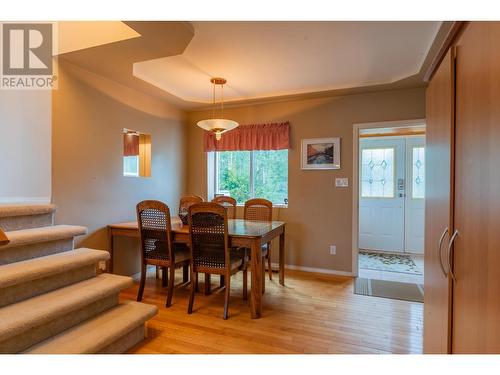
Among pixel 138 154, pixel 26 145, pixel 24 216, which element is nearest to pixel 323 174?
pixel 138 154

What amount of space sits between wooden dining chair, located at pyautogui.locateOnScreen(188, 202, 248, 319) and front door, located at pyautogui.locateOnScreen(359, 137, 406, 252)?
3343mm

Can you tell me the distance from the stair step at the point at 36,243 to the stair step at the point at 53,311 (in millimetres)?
358

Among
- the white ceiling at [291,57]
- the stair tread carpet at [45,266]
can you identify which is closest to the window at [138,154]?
the white ceiling at [291,57]

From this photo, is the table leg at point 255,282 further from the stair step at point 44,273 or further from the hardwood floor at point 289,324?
the stair step at point 44,273

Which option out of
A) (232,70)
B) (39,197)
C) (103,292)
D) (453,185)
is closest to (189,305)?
(103,292)

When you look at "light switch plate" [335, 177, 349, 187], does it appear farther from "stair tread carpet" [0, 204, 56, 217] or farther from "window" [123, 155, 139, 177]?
"stair tread carpet" [0, 204, 56, 217]

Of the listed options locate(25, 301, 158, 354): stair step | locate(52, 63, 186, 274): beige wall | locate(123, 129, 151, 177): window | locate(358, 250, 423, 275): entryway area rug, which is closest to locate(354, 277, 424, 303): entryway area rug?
locate(358, 250, 423, 275): entryway area rug

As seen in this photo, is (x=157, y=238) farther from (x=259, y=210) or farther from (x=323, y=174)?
(x=323, y=174)

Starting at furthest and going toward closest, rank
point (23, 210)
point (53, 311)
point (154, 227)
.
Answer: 1. point (154, 227)
2. point (23, 210)
3. point (53, 311)

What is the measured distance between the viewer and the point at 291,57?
273 cm

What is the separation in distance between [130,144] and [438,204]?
11.8 feet

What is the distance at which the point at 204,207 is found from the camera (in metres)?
2.43
